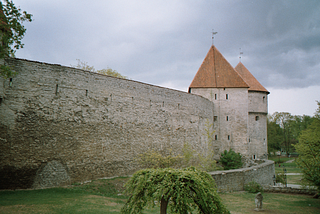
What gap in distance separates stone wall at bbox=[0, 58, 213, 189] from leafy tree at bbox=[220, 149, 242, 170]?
7895mm

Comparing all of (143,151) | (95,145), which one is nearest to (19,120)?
(95,145)

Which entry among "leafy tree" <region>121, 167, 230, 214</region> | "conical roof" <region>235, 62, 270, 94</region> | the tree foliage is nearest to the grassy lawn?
"leafy tree" <region>121, 167, 230, 214</region>

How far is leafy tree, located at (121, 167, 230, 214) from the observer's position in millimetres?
4129

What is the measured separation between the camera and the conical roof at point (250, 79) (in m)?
26.6

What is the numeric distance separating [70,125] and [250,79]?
893 inches

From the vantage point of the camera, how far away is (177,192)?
13.4ft

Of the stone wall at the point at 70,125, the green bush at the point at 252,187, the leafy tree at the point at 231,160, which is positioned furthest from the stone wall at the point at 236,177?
the stone wall at the point at 70,125

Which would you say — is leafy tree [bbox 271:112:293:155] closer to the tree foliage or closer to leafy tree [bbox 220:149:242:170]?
the tree foliage

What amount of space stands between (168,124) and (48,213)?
10637mm

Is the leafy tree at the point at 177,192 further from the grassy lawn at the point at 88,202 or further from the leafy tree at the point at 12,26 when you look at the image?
the leafy tree at the point at 12,26

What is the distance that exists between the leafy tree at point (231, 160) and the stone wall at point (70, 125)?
7.90 metres

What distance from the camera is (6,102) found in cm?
932

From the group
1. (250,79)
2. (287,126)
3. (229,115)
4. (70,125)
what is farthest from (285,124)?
(70,125)

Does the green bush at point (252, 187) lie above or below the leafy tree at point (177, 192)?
below
